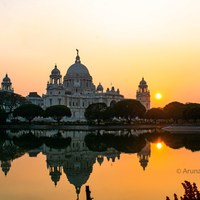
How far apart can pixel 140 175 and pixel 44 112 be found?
76095mm

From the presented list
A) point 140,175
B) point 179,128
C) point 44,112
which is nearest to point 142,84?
point 44,112

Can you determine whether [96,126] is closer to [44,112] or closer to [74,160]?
[44,112]

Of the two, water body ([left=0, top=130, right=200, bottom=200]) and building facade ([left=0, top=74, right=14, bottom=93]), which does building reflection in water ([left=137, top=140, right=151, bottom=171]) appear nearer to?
water body ([left=0, top=130, right=200, bottom=200])

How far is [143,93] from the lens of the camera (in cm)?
16088

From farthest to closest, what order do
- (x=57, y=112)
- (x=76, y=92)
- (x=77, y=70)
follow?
(x=77, y=70), (x=76, y=92), (x=57, y=112)

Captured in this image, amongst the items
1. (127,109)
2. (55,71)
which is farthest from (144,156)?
(55,71)

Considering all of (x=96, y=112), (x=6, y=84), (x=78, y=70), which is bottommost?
(x=96, y=112)

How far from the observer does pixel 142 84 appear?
530 feet

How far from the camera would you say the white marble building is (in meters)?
126

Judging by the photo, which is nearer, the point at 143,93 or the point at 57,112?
the point at 57,112

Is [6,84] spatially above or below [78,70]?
below

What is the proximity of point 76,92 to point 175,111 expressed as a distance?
50973mm

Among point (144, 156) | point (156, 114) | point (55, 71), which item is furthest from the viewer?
point (55, 71)

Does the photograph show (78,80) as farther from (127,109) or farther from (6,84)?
(127,109)
